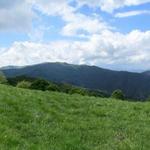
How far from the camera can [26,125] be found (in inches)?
867

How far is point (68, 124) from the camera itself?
23.7 meters

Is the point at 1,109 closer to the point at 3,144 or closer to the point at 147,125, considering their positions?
the point at 3,144

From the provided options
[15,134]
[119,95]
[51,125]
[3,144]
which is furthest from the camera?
[119,95]

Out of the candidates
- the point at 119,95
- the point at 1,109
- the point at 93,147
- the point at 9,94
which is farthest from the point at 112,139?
the point at 119,95

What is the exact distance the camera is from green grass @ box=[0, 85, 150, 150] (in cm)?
1955

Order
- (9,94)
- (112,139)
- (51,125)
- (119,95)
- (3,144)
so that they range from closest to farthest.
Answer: (3,144)
(112,139)
(51,125)
(9,94)
(119,95)

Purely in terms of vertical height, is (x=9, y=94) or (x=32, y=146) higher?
(x=9, y=94)

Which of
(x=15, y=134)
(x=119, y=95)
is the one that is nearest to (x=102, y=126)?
(x=15, y=134)

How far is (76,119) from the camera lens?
25.7 meters

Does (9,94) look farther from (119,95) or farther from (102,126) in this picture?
(119,95)

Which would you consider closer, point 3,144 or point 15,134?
point 3,144

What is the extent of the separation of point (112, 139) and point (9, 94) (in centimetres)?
1058

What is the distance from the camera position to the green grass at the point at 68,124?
64.1 ft

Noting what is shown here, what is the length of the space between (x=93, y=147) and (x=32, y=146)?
3.00 meters
